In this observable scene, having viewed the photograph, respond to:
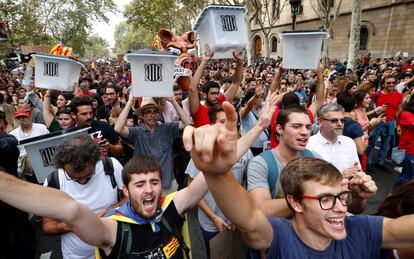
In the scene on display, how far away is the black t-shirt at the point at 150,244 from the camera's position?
165 cm

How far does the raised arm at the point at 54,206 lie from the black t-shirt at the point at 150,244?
0.12 meters

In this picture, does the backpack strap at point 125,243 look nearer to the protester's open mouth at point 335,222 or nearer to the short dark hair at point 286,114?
the protester's open mouth at point 335,222

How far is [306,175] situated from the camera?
1.49 metres

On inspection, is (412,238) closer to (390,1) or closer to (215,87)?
(215,87)

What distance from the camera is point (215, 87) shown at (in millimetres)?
4555

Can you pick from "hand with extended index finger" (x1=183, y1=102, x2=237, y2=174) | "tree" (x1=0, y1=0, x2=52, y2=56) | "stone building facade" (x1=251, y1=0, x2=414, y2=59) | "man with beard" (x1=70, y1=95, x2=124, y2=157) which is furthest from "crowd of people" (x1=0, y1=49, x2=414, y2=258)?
"stone building facade" (x1=251, y1=0, x2=414, y2=59)

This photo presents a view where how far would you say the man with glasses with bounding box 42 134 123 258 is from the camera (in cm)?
210

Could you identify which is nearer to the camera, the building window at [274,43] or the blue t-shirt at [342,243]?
the blue t-shirt at [342,243]

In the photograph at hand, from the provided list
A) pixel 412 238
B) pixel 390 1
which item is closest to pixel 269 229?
pixel 412 238

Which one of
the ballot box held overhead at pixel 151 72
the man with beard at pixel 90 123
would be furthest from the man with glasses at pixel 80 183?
the man with beard at pixel 90 123

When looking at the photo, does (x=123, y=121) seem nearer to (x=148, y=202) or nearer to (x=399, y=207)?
(x=148, y=202)

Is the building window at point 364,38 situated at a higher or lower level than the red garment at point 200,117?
higher

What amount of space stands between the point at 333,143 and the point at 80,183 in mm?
2445

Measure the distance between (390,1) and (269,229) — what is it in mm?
26122
